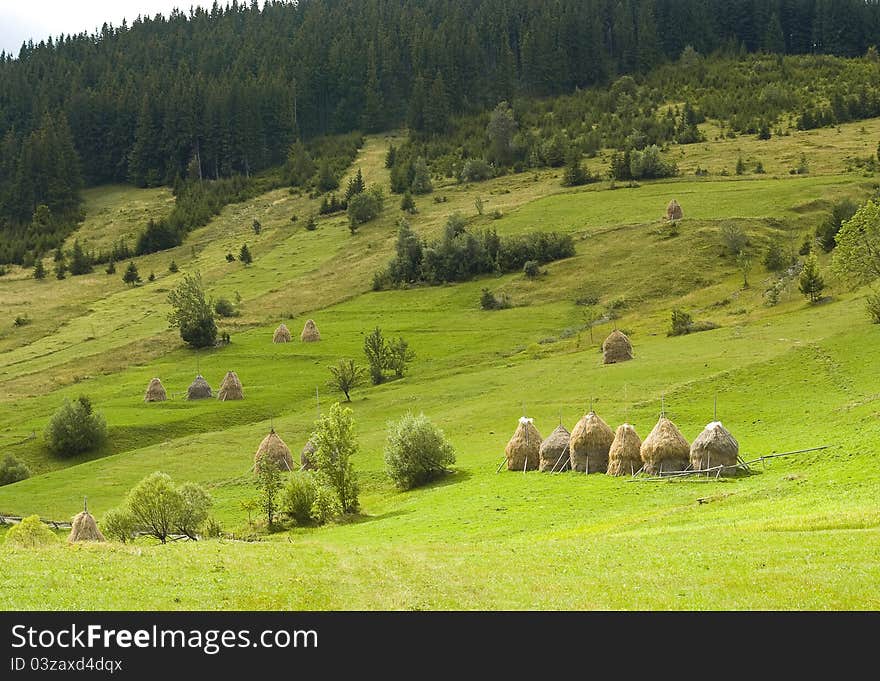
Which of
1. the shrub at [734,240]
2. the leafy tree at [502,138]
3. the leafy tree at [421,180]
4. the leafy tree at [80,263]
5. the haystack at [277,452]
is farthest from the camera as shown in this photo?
the leafy tree at [502,138]

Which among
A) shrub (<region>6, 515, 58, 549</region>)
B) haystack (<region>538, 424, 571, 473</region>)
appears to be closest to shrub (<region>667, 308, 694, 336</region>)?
haystack (<region>538, 424, 571, 473</region>)

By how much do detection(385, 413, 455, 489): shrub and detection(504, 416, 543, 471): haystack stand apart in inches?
162

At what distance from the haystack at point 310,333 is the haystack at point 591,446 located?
5639cm

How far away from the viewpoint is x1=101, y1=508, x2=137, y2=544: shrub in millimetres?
51719

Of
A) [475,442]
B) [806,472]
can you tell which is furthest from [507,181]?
[806,472]

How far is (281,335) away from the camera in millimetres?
110688

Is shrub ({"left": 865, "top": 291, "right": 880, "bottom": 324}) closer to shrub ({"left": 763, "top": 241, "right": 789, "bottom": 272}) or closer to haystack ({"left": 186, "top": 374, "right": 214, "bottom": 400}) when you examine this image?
shrub ({"left": 763, "top": 241, "right": 789, "bottom": 272})

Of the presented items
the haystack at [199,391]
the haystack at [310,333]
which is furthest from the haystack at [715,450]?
the haystack at [310,333]

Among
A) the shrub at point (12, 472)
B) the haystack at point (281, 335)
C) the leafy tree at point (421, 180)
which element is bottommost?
the shrub at point (12, 472)

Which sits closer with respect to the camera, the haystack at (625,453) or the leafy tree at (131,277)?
the haystack at (625,453)

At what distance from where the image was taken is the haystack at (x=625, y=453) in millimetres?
53844

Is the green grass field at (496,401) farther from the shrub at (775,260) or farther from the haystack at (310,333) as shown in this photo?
the haystack at (310,333)

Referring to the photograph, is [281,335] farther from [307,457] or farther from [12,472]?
[307,457]

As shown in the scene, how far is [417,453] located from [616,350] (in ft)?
87.1
